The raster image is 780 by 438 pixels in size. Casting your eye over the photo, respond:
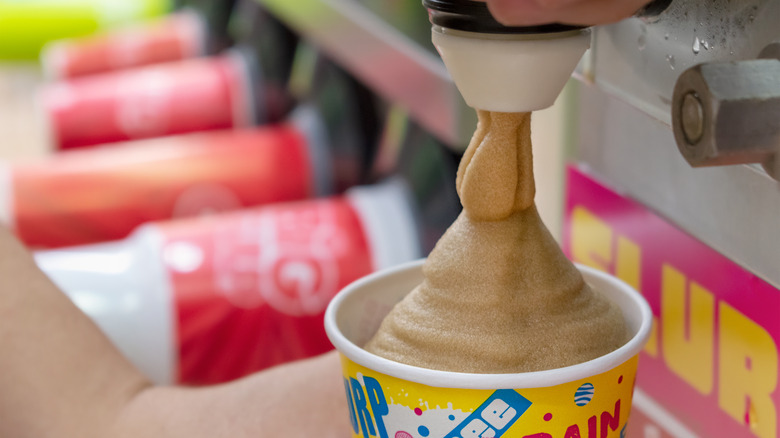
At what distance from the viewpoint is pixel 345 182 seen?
1729 mm

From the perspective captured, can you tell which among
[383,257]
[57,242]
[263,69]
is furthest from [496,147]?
[263,69]

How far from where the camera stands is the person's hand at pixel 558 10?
0.33 meters

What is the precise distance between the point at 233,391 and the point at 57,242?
1039 millimetres

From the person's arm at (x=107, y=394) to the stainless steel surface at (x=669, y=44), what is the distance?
10.9 inches

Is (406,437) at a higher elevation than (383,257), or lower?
higher

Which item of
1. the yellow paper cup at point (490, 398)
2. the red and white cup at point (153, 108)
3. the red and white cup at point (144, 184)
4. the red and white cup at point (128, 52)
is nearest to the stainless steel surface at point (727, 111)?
the yellow paper cup at point (490, 398)

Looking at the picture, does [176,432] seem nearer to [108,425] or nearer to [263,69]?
[108,425]

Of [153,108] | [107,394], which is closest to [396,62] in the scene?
[107,394]

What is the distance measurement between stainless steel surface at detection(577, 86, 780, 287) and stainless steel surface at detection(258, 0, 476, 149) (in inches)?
10.0

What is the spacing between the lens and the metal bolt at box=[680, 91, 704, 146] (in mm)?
356

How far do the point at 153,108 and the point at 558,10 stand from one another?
175 cm

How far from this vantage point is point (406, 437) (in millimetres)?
435

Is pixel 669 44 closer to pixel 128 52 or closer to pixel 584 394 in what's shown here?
pixel 584 394

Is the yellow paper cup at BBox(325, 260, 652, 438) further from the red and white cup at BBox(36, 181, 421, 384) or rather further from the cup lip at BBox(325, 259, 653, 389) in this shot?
the red and white cup at BBox(36, 181, 421, 384)
